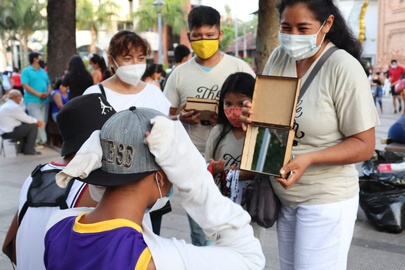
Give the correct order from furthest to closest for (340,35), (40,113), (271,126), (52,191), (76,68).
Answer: (40,113), (76,68), (340,35), (271,126), (52,191)

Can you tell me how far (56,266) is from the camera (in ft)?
4.58

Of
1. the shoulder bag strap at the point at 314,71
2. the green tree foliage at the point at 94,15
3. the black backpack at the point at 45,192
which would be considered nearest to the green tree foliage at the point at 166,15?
the green tree foliage at the point at 94,15

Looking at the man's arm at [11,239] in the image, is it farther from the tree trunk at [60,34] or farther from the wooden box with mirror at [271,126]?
the tree trunk at [60,34]

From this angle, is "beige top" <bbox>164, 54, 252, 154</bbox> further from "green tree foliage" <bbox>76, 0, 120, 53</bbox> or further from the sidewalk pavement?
"green tree foliage" <bbox>76, 0, 120, 53</bbox>

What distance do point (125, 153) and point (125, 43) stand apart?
210 cm

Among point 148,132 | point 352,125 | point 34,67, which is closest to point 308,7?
point 352,125

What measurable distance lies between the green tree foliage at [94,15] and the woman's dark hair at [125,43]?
137ft

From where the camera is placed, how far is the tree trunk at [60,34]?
10486 millimetres

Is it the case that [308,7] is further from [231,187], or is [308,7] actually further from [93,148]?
[93,148]

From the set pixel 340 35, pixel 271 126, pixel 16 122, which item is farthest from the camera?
pixel 16 122

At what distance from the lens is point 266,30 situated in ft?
23.6

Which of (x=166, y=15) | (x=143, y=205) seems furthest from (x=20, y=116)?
(x=166, y=15)

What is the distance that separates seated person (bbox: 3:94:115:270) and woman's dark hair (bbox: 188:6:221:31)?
1.60m

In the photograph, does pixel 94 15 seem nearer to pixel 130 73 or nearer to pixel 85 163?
pixel 130 73
